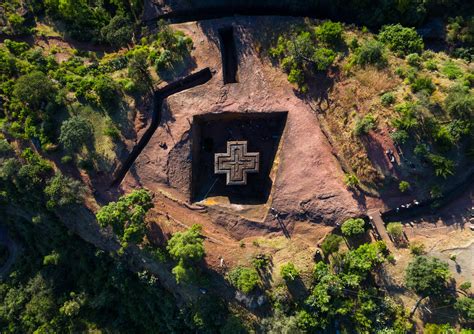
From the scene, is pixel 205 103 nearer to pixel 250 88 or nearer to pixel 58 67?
pixel 250 88

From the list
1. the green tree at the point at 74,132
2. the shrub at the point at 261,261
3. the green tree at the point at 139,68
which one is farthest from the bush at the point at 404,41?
the green tree at the point at 74,132

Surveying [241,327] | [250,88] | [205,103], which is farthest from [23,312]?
[250,88]

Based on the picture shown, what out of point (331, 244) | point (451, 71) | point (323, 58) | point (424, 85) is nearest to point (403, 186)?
point (331, 244)

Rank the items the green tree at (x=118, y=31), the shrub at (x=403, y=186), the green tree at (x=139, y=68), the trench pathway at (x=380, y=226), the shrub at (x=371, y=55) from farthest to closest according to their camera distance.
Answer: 1. the green tree at (x=118, y=31)
2. the green tree at (x=139, y=68)
3. the shrub at (x=371, y=55)
4. the trench pathway at (x=380, y=226)
5. the shrub at (x=403, y=186)

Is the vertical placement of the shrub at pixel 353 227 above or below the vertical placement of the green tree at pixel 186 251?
above

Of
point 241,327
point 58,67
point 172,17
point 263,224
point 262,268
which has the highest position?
point 172,17

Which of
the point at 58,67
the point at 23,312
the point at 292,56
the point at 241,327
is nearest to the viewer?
the point at 241,327

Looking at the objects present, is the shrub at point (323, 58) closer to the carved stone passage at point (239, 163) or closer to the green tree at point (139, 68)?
the carved stone passage at point (239, 163)
